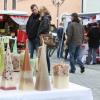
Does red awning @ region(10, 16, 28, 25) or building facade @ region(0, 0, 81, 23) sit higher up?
building facade @ region(0, 0, 81, 23)

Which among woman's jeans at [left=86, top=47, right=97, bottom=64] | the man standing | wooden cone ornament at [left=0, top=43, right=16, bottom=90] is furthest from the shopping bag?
woman's jeans at [left=86, top=47, right=97, bottom=64]

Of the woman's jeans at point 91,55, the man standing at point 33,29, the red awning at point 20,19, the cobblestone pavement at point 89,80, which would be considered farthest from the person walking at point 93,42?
the man standing at point 33,29

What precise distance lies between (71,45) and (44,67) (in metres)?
7.84

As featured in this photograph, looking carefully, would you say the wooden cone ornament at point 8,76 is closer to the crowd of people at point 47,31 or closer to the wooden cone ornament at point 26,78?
the wooden cone ornament at point 26,78

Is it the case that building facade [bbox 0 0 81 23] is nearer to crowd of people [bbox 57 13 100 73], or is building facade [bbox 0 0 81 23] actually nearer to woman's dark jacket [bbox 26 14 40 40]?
crowd of people [bbox 57 13 100 73]

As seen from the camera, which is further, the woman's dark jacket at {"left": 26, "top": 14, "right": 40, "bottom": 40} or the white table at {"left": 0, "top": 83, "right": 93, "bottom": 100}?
the woman's dark jacket at {"left": 26, "top": 14, "right": 40, "bottom": 40}

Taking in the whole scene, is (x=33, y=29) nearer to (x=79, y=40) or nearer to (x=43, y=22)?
(x=43, y=22)

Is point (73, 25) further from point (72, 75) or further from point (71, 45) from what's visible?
point (72, 75)

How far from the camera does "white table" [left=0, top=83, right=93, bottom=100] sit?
3163 millimetres

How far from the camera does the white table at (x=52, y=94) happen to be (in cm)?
316

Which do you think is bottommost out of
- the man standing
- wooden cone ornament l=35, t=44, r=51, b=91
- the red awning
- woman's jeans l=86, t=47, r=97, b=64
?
woman's jeans l=86, t=47, r=97, b=64

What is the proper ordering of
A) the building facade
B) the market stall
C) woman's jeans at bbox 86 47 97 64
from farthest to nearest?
the building facade, woman's jeans at bbox 86 47 97 64, the market stall

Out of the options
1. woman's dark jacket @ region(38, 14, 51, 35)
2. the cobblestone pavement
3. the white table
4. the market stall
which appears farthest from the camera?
the market stall

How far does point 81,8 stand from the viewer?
110 ft
